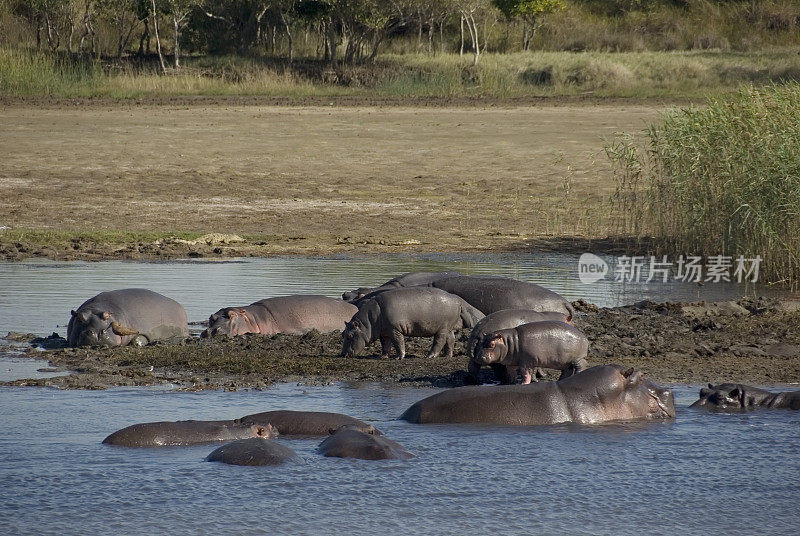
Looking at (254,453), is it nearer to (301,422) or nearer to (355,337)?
(301,422)

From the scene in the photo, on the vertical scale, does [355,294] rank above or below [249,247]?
above

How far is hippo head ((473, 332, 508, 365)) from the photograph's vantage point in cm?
729

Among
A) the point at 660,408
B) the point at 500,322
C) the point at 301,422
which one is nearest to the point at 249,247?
the point at 500,322

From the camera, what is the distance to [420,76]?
3794 centimetres

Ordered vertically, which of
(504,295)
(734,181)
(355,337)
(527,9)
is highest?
(527,9)

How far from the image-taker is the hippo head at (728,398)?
716cm

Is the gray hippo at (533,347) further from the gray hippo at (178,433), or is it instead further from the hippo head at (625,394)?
the gray hippo at (178,433)

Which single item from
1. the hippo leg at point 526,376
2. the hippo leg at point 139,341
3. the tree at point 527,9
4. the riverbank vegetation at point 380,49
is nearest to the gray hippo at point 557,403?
the hippo leg at point 526,376

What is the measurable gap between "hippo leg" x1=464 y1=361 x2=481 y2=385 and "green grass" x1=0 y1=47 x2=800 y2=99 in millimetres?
25586

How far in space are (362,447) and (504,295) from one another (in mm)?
3529

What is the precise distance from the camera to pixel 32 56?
37.0 m

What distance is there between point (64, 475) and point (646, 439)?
3121 mm

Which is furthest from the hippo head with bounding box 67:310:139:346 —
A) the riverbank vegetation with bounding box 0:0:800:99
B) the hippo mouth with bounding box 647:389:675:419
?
the riverbank vegetation with bounding box 0:0:800:99

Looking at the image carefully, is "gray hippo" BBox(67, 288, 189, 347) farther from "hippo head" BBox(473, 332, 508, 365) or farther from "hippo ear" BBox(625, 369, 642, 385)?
"hippo ear" BBox(625, 369, 642, 385)
